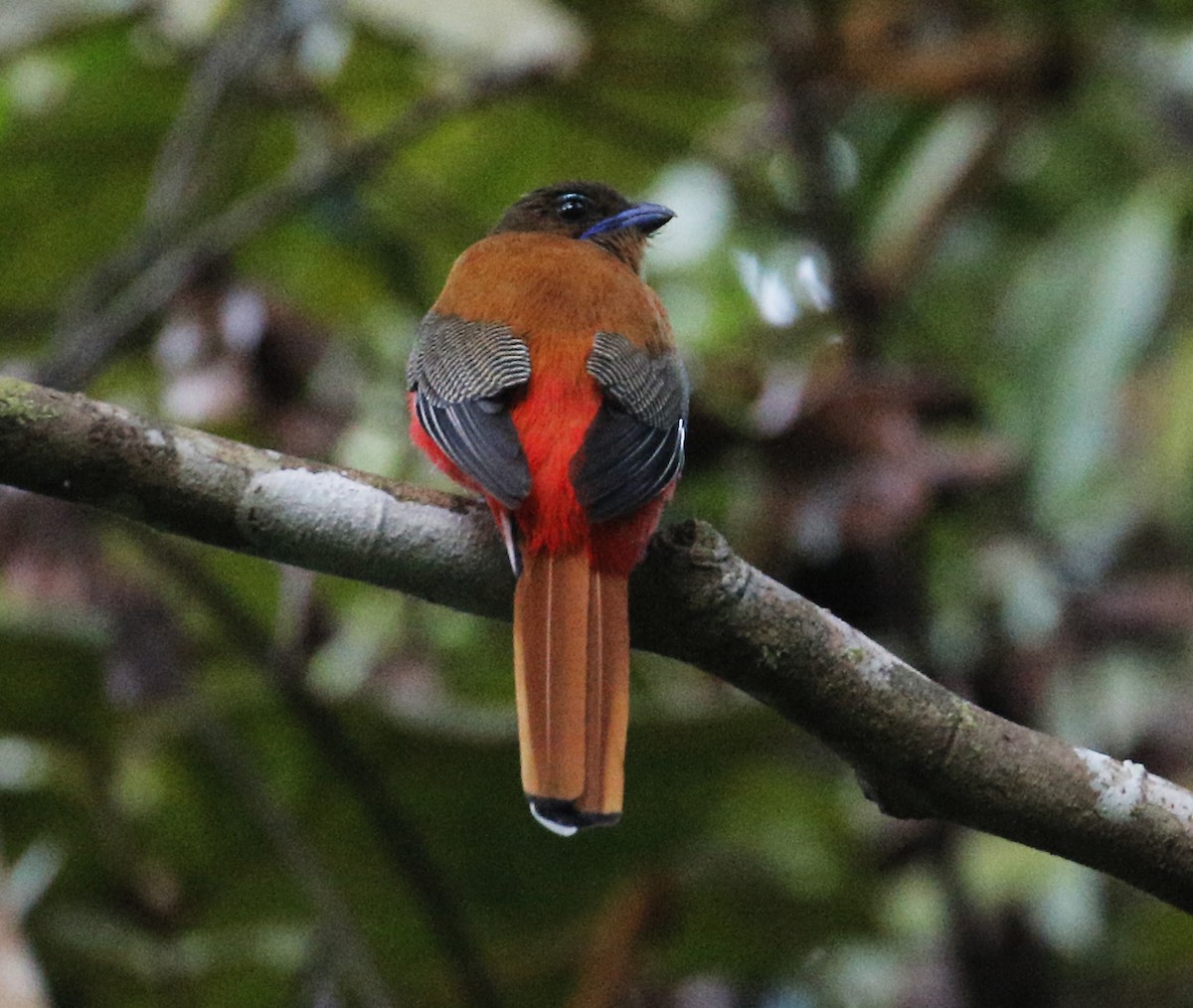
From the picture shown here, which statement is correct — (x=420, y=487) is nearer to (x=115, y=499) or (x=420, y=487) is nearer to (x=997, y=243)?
(x=115, y=499)

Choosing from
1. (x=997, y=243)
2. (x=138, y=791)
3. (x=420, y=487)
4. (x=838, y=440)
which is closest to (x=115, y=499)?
(x=420, y=487)

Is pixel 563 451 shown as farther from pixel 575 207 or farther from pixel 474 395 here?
pixel 575 207

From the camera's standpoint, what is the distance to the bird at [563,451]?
1962 mm

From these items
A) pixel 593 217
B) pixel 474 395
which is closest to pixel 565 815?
pixel 474 395

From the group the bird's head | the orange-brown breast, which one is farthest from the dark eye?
the orange-brown breast

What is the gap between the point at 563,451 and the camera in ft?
7.22

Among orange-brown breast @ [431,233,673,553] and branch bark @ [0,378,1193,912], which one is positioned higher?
orange-brown breast @ [431,233,673,553]

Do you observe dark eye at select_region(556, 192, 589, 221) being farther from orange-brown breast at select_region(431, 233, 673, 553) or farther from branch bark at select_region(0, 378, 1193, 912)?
branch bark at select_region(0, 378, 1193, 912)

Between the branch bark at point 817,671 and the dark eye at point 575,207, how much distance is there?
4.36 ft

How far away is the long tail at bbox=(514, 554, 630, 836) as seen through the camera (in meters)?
1.91

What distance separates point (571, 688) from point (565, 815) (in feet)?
0.49

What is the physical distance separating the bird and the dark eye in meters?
0.37

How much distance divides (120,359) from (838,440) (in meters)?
1.63

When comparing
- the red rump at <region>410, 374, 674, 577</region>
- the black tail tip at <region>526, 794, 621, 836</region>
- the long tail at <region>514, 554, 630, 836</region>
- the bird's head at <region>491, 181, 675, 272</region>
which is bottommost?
the black tail tip at <region>526, 794, 621, 836</region>
